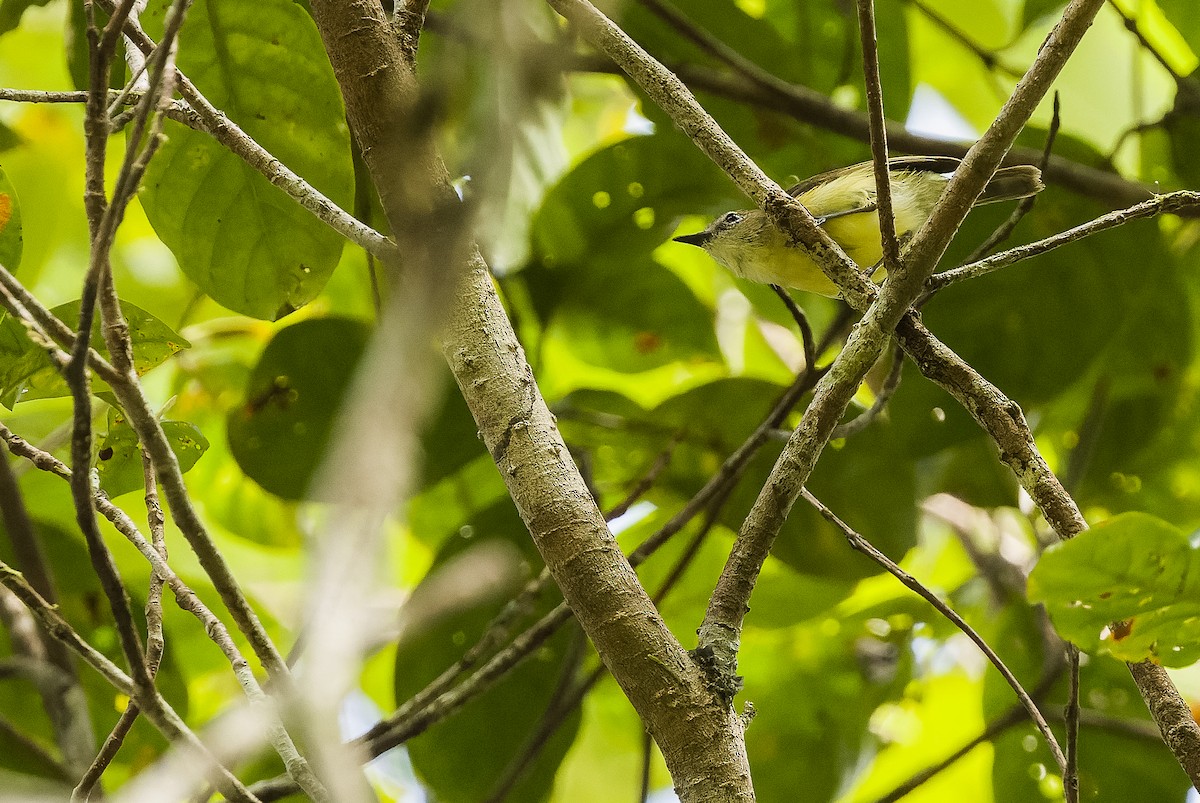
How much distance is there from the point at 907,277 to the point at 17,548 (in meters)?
1.46

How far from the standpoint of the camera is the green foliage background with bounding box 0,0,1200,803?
5.27ft

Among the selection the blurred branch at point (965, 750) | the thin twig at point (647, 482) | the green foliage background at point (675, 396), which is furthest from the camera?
the green foliage background at point (675, 396)

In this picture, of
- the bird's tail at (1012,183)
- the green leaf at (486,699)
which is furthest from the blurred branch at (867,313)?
the bird's tail at (1012,183)

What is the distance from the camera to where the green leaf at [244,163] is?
1541 mm

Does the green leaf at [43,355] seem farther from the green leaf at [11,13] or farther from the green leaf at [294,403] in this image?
the green leaf at [11,13]

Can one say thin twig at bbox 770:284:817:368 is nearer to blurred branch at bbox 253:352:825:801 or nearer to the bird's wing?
blurred branch at bbox 253:352:825:801

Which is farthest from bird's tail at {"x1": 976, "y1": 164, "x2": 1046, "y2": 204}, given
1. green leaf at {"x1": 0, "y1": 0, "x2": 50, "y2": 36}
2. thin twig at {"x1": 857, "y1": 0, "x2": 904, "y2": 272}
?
green leaf at {"x1": 0, "y1": 0, "x2": 50, "y2": 36}

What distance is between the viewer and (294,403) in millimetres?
1821

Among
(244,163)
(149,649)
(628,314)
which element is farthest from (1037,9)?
(149,649)

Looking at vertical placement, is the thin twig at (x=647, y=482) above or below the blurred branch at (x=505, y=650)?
above

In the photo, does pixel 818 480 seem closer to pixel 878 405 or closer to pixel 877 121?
pixel 878 405

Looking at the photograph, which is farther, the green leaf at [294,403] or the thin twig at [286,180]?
the green leaf at [294,403]

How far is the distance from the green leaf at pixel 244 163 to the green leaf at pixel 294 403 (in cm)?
25

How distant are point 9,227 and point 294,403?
597 mm
